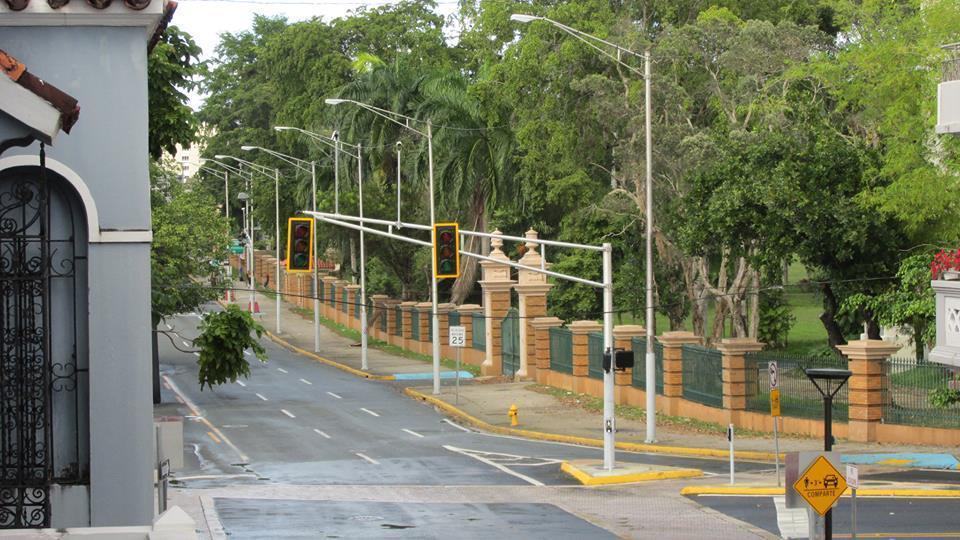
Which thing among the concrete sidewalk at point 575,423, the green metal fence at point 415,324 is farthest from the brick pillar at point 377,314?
the concrete sidewalk at point 575,423

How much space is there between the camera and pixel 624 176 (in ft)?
162

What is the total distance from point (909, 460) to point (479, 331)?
29776 mm

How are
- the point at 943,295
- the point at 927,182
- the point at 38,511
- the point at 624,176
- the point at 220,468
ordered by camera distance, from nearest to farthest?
the point at 38,511 < the point at 943,295 < the point at 220,468 < the point at 927,182 < the point at 624,176

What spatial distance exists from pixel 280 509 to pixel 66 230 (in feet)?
52.6

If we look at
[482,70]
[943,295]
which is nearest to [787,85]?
[482,70]

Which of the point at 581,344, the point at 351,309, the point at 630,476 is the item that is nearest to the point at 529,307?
the point at 581,344

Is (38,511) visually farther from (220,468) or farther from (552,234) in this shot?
(552,234)

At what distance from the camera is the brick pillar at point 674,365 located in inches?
1612

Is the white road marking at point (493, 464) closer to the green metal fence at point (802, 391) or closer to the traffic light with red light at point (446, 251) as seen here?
the traffic light with red light at point (446, 251)

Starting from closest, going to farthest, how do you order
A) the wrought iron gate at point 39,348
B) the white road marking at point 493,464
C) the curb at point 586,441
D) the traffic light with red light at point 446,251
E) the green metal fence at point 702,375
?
the wrought iron gate at point 39,348 < the white road marking at point 493,464 < the curb at point 586,441 < the traffic light with red light at point 446,251 < the green metal fence at point 702,375

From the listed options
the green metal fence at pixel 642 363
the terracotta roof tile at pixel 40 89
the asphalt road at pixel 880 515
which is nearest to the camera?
the terracotta roof tile at pixel 40 89

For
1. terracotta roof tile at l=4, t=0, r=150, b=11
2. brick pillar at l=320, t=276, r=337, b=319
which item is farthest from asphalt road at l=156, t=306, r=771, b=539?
brick pillar at l=320, t=276, r=337, b=319

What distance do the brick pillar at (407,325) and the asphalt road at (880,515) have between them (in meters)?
39.7

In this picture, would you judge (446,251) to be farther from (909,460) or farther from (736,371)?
(909,460)
